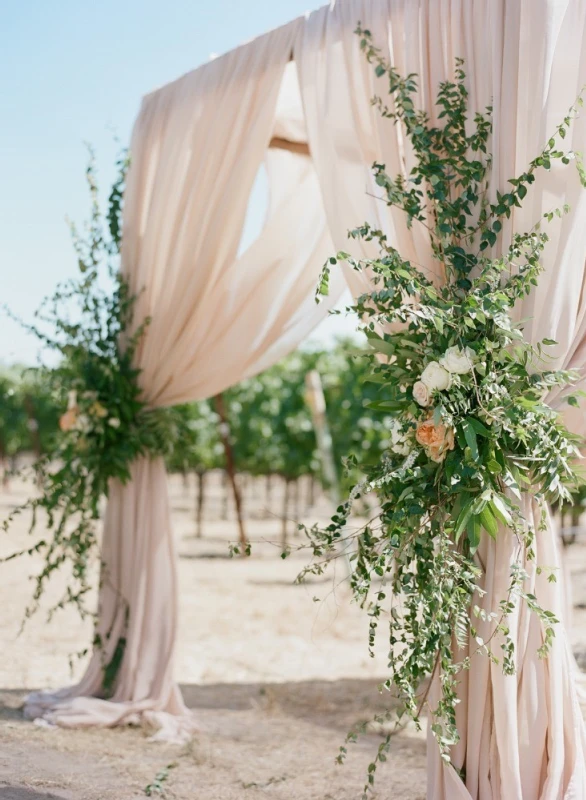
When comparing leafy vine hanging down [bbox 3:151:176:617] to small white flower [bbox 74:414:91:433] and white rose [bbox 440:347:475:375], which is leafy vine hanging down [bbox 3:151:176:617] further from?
white rose [bbox 440:347:475:375]

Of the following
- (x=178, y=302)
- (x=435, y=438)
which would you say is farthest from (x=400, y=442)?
(x=178, y=302)

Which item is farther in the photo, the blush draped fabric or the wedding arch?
the blush draped fabric

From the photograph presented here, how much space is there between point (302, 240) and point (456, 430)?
1.79 m

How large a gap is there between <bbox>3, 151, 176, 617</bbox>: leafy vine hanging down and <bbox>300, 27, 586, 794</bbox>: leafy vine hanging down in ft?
4.76

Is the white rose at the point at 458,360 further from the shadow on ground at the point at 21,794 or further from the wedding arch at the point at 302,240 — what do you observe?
the shadow on ground at the point at 21,794

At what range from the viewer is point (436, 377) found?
2.16 metres

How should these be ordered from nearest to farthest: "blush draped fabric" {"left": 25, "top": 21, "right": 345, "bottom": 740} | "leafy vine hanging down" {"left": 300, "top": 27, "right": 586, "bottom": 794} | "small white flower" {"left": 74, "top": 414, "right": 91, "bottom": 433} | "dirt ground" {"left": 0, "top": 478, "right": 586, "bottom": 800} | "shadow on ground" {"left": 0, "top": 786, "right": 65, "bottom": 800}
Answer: "leafy vine hanging down" {"left": 300, "top": 27, "right": 586, "bottom": 794} < "shadow on ground" {"left": 0, "top": 786, "right": 65, "bottom": 800} < "dirt ground" {"left": 0, "top": 478, "right": 586, "bottom": 800} < "blush draped fabric" {"left": 25, "top": 21, "right": 345, "bottom": 740} < "small white flower" {"left": 74, "top": 414, "right": 91, "bottom": 433}

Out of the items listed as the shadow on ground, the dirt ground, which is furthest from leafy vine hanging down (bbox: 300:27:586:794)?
the shadow on ground

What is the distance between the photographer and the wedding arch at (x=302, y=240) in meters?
2.31

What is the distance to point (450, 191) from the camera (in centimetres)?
251

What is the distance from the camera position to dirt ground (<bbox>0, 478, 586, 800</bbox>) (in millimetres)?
2885

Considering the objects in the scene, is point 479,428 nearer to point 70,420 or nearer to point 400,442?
point 400,442

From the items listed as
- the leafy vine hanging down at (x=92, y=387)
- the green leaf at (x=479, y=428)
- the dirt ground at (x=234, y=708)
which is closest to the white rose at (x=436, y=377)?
the green leaf at (x=479, y=428)

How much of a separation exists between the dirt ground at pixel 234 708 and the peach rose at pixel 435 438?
17.9 inches
